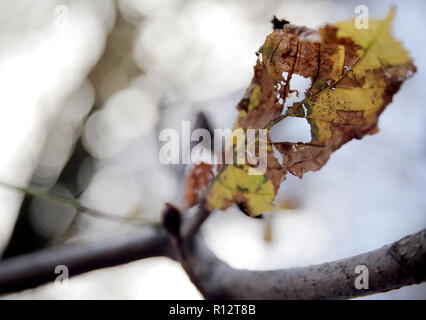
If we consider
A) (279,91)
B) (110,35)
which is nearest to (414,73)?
(279,91)

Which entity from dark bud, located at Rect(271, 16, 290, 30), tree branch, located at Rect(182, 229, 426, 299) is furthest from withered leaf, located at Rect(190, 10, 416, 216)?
tree branch, located at Rect(182, 229, 426, 299)

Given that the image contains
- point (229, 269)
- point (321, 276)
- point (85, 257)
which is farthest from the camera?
point (85, 257)

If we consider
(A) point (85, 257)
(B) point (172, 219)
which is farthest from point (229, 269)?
(A) point (85, 257)

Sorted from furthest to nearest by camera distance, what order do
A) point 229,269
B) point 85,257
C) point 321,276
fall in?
point 85,257
point 229,269
point 321,276

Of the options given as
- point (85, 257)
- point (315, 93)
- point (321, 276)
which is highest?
point (315, 93)

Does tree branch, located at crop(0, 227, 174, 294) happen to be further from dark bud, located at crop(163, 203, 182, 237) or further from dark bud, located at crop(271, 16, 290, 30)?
dark bud, located at crop(271, 16, 290, 30)

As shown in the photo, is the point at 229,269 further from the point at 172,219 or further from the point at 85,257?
the point at 85,257
